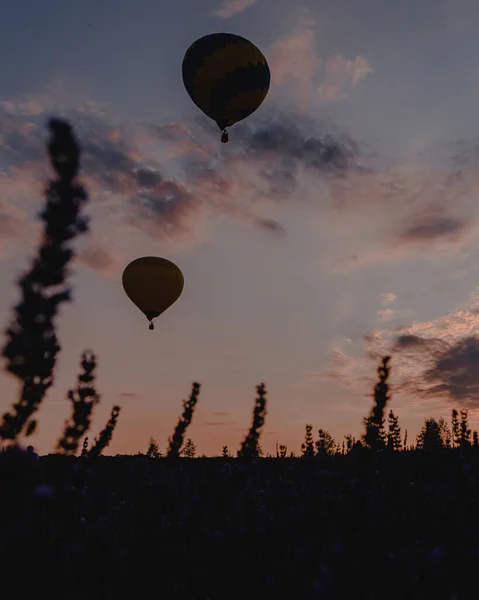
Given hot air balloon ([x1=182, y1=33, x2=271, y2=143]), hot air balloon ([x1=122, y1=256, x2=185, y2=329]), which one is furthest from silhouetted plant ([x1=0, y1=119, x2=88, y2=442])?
hot air balloon ([x1=122, y1=256, x2=185, y2=329])

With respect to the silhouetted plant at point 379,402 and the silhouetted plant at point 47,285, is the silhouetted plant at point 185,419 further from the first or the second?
the silhouetted plant at point 379,402

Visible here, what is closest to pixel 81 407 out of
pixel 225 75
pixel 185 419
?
pixel 185 419

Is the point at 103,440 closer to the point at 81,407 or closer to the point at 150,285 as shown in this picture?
the point at 81,407

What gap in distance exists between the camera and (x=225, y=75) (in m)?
23.1

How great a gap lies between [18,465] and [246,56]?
20431mm

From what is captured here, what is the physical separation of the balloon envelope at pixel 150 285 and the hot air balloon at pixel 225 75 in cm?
818

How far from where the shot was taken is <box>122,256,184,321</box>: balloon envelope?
29031mm

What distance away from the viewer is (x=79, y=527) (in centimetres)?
780

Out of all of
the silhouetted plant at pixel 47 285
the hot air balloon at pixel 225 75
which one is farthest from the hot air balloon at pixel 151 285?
the silhouetted plant at pixel 47 285

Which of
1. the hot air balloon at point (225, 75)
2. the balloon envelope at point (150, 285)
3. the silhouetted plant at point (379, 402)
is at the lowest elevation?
the silhouetted plant at point (379, 402)

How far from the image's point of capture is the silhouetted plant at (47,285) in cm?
696

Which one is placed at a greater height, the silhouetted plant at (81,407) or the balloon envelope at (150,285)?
the balloon envelope at (150,285)

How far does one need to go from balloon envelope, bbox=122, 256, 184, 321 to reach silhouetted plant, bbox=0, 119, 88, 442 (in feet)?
59.8

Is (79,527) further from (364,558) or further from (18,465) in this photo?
(364,558)
